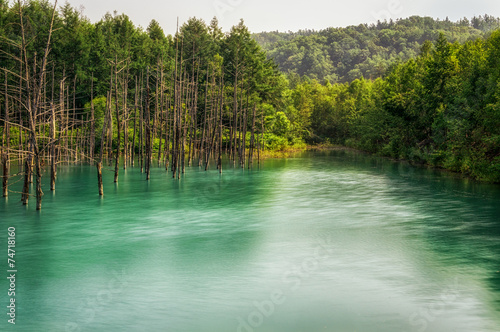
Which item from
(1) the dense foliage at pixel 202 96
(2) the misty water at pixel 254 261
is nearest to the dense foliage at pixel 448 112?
(1) the dense foliage at pixel 202 96

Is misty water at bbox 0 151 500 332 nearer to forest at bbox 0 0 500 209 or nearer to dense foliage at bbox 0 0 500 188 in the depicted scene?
forest at bbox 0 0 500 209

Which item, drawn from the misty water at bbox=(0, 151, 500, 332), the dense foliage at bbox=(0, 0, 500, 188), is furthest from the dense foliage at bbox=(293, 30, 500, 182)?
the misty water at bbox=(0, 151, 500, 332)

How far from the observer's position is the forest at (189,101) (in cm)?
3816

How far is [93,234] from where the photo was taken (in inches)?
894

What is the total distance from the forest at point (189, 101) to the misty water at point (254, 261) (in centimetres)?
408

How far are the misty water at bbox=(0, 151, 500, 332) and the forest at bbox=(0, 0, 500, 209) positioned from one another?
4.08m

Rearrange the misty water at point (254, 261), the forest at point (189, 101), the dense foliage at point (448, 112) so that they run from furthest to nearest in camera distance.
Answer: the dense foliage at point (448, 112)
the forest at point (189, 101)
the misty water at point (254, 261)

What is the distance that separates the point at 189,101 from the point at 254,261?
126 ft

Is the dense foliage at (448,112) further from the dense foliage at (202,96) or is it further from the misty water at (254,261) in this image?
the misty water at (254,261)

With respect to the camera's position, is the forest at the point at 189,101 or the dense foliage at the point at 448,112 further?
the dense foliage at the point at 448,112

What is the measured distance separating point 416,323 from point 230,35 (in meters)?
72.4

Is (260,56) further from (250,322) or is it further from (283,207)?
(250,322)

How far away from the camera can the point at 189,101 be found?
5497 cm

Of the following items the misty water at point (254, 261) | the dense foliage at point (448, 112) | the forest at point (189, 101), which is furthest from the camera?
the dense foliage at point (448, 112)
